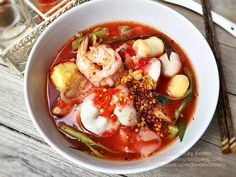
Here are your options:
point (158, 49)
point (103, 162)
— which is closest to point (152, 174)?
point (103, 162)

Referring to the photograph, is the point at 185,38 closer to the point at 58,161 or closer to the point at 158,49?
the point at 158,49

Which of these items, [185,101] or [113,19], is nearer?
[185,101]

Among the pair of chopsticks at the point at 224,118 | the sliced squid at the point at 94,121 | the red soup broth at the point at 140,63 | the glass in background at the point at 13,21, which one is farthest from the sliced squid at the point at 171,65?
the glass in background at the point at 13,21

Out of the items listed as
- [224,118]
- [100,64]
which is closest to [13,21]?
[100,64]

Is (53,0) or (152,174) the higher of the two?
(53,0)

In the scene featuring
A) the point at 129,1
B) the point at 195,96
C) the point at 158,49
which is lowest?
the point at 195,96

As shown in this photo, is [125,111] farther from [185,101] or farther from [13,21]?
[13,21]
